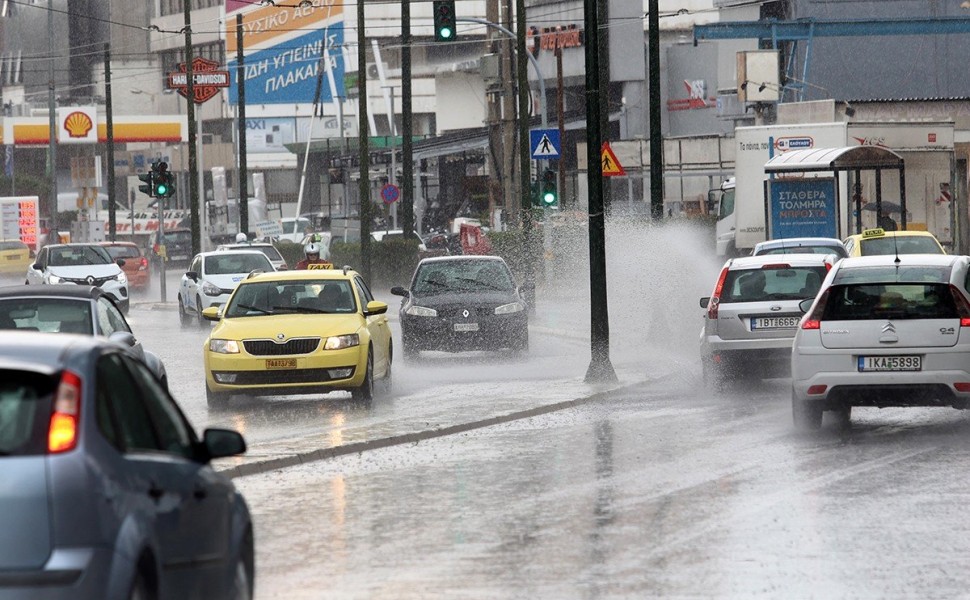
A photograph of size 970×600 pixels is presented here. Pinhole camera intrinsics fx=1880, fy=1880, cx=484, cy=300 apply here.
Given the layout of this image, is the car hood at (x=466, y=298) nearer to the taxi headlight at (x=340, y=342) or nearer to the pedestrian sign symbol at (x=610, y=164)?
the pedestrian sign symbol at (x=610, y=164)

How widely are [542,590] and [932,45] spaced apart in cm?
6562

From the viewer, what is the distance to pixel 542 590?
895 centimetres

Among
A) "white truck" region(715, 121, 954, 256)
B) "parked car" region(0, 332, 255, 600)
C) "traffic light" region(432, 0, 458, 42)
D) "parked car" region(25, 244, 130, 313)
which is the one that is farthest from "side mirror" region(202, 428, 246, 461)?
"parked car" region(25, 244, 130, 313)

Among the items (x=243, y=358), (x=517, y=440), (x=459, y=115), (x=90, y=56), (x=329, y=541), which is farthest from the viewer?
(x=90, y=56)

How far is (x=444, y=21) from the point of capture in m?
32.3

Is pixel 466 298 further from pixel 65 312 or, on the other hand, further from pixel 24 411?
pixel 24 411

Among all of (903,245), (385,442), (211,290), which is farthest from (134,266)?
(385,442)

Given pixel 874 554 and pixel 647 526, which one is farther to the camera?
pixel 647 526

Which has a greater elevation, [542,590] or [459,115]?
[459,115]

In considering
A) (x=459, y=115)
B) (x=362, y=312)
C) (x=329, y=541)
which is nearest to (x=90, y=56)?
(x=459, y=115)

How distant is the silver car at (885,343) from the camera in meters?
15.7

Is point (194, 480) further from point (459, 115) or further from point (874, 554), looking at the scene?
point (459, 115)

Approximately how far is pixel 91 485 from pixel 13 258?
60.1 m

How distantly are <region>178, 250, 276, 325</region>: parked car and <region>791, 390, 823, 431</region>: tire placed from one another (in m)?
21.8
